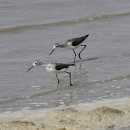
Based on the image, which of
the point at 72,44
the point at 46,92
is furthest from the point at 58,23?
the point at 46,92

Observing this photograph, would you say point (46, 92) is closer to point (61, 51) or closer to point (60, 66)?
point (60, 66)

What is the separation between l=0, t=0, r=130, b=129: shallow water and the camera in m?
10.1

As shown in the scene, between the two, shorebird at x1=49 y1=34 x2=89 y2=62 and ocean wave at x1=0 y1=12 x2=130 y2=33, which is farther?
ocean wave at x1=0 y1=12 x2=130 y2=33

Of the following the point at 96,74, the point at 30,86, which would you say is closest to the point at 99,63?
the point at 96,74

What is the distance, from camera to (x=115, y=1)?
56.7 ft

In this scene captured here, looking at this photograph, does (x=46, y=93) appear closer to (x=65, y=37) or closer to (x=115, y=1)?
(x=65, y=37)

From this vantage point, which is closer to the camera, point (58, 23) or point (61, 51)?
point (61, 51)

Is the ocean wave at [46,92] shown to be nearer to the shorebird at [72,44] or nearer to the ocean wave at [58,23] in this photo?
the shorebird at [72,44]

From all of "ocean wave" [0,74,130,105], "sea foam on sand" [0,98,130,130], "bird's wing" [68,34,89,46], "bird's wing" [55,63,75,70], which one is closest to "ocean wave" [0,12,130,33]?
"bird's wing" [68,34,89,46]

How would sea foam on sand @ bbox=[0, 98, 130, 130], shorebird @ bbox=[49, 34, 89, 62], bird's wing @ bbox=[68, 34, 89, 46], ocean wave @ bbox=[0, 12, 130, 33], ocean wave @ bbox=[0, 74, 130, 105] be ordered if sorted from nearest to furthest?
1. sea foam on sand @ bbox=[0, 98, 130, 130]
2. ocean wave @ bbox=[0, 74, 130, 105]
3. shorebird @ bbox=[49, 34, 89, 62]
4. bird's wing @ bbox=[68, 34, 89, 46]
5. ocean wave @ bbox=[0, 12, 130, 33]

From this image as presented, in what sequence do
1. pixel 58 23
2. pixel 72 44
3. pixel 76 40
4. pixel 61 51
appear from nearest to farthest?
pixel 72 44 < pixel 76 40 < pixel 61 51 < pixel 58 23

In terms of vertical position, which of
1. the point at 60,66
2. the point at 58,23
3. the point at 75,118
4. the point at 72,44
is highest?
the point at 58,23

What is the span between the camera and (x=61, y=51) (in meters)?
13.1

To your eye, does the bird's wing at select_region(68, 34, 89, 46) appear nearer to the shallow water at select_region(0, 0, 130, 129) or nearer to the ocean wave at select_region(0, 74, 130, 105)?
Result: the shallow water at select_region(0, 0, 130, 129)
